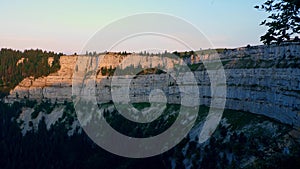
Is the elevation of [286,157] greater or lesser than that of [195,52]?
lesser

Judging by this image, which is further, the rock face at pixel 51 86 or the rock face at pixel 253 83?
the rock face at pixel 51 86

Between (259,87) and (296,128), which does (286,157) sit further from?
(259,87)

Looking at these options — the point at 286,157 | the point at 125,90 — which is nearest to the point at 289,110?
the point at 286,157

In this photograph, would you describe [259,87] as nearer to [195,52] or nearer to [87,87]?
[195,52]

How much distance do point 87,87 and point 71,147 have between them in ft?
146

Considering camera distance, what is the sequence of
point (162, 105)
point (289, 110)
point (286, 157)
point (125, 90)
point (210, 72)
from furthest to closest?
point (125, 90) < point (162, 105) < point (210, 72) < point (289, 110) < point (286, 157)

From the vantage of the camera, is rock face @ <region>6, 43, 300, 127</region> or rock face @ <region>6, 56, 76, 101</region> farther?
rock face @ <region>6, 56, 76, 101</region>

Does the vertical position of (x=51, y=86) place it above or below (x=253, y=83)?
above

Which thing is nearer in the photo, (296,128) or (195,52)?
(296,128)

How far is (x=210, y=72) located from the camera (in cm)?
11550

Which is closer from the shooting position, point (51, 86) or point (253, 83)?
point (253, 83)

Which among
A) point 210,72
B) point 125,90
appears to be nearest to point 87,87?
point 125,90

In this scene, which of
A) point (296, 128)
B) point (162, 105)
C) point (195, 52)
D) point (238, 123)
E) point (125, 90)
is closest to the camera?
point (296, 128)

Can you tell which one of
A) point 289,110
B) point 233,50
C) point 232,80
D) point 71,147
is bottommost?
point 71,147
